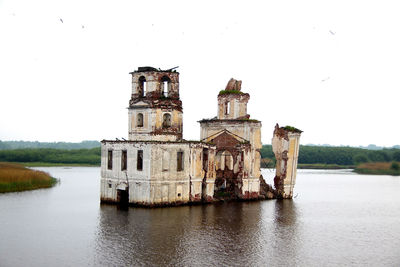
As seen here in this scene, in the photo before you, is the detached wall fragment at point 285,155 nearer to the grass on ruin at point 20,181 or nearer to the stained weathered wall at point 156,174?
the stained weathered wall at point 156,174

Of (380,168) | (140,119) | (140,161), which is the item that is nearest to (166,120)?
(140,119)

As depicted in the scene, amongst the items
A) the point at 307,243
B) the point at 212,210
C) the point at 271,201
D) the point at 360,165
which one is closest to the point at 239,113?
the point at 271,201

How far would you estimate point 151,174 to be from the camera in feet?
98.9

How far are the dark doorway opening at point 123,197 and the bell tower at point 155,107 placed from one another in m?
4.20

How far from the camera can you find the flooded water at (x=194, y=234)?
1880 centimetres

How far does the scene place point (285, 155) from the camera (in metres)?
39.8

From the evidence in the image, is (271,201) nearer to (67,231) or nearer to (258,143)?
(258,143)

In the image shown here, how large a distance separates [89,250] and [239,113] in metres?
22.0

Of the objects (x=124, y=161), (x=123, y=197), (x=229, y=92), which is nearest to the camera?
(x=124, y=161)

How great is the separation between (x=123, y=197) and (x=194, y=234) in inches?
421

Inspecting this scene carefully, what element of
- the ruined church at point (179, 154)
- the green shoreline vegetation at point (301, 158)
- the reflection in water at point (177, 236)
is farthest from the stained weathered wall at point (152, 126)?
the green shoreline vegetation at point (301, 158)

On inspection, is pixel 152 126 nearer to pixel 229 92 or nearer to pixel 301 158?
pixel 229 92

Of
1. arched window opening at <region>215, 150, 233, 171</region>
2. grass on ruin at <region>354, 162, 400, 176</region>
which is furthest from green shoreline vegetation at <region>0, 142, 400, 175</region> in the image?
arched window opening at <region>215, 150, 233, 171</region>

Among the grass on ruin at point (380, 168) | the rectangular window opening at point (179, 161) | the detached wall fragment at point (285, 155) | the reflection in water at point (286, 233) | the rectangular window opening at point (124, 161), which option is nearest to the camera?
the reflection in water at point (286, 233)
